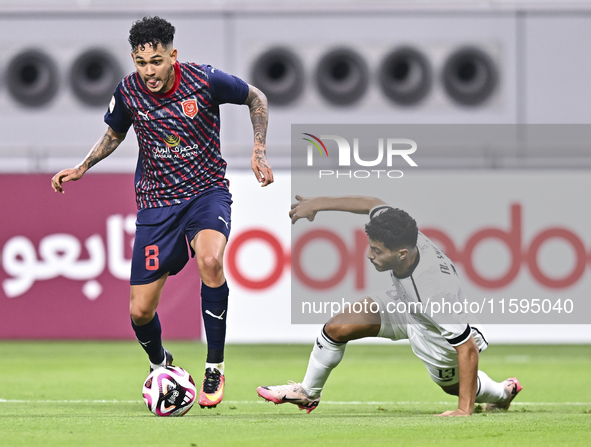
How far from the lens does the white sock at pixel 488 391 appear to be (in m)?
5.52

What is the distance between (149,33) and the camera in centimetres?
524

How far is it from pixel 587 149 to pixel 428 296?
5629 millimetres

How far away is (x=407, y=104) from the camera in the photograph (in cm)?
1608

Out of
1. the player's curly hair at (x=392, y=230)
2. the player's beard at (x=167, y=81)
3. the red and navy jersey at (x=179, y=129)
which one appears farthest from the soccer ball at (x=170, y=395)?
the player's beard at (x=167, y=81)

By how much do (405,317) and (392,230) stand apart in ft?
1.66

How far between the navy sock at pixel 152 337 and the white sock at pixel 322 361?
99 cm

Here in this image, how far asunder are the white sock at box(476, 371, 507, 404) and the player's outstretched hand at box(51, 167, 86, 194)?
2.54 metres

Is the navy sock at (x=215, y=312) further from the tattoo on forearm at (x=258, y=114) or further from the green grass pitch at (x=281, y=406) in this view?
the tattoo on forearm at (x=258, y=114)

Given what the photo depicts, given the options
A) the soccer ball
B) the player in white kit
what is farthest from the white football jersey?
the soccer ball

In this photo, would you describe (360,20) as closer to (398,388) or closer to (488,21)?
(488,21)

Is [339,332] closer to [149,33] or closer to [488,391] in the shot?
[488,391]

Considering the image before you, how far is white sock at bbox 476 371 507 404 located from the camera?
217 inches

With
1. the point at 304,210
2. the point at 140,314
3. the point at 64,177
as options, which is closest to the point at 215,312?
the point at 140,314

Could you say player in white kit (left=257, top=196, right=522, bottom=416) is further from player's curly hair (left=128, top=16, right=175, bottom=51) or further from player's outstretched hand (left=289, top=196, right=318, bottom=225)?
player's curly hair (left=128, top=16, right=175, bottom=51)
